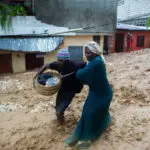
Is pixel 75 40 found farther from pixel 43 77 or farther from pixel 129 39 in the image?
pixel 43 77

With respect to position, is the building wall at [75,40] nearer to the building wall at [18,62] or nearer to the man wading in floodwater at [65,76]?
the building wall at [18,62]

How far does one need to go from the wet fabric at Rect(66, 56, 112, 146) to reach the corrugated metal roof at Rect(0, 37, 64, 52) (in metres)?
9.49

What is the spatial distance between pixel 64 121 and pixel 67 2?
440 inches

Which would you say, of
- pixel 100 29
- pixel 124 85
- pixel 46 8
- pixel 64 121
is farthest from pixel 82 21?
pixel 64 121

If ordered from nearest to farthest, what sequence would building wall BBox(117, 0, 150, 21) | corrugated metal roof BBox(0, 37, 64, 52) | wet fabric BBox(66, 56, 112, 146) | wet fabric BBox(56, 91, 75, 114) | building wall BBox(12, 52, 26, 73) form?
wet fabric BBox(66, 56, 112, 146) → wet fabric BBox(56, 91, 75, 114) → corrugated metal roof BBox(0, 37, 64, 52) → building wall BBox(12, 52, 26, 73) → building wall BBox(117, 0, 150, 21)

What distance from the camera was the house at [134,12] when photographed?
1963cm

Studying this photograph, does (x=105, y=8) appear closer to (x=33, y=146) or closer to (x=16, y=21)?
(x=16, y=21)

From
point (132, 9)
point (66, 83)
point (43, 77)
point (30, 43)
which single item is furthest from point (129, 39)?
point (43, 77)

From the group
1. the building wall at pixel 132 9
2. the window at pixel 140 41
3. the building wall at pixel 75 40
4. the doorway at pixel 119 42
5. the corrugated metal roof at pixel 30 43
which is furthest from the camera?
the building wall at pixel 132 9

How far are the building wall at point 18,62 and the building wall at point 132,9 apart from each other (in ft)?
42.1

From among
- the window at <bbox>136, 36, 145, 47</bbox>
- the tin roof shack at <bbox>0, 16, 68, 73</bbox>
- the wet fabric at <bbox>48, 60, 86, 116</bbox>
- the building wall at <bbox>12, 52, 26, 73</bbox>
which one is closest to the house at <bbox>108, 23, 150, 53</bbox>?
the window at <bbox>136, 36, 145, 47</bbox>

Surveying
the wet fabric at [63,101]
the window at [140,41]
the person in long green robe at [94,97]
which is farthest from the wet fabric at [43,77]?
the window at [140,41]

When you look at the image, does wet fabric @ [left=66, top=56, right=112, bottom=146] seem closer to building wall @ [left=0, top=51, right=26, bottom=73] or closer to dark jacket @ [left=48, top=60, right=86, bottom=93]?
dark jacket @ [left=48, top=60, right=86, bottom=93]

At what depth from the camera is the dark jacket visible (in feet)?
11.7
